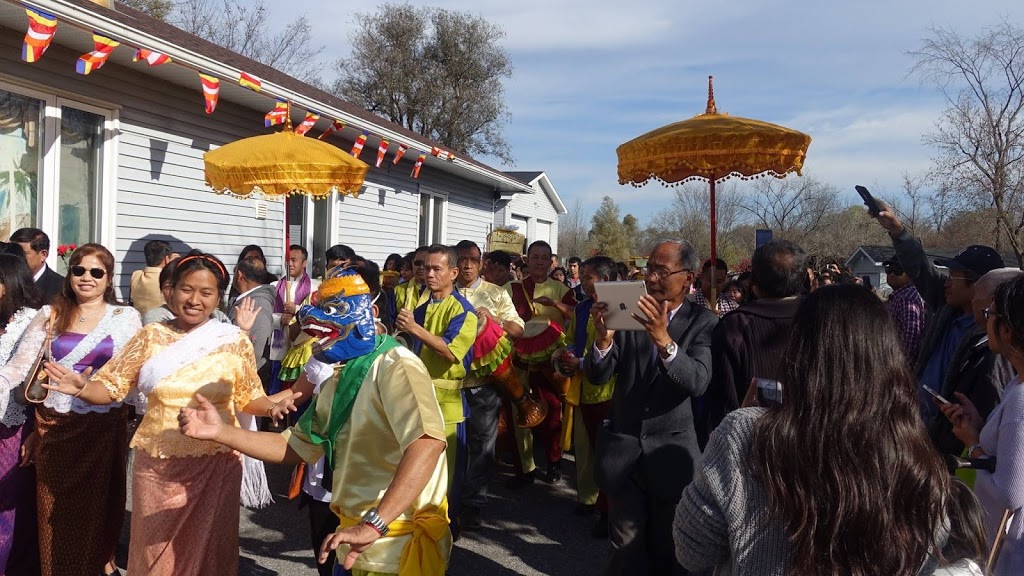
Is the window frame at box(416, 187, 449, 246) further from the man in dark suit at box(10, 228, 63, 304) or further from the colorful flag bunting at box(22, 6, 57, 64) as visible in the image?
the man in dark suit at box(10, 228, 63, 304)

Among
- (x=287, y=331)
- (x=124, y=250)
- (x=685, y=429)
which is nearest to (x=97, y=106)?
(x=124, y=250)

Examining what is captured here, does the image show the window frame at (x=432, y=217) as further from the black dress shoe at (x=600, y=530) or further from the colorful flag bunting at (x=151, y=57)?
the black dress shoe at (x=600, y=530)

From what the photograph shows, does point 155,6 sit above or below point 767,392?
above

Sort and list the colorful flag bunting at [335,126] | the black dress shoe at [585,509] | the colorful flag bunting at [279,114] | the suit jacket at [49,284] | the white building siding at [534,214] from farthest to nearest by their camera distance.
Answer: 1. the white building siding at [534,214]
2. the colorful flag bunting at [335,126]
3. the colorful flag bunting at [279,114]
4. the black dress shoe at [585,509]
5. the suit jacket at [49,284]

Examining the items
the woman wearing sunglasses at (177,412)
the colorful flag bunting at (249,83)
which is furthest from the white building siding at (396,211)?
the woman wearing sunglasses at (177,412)

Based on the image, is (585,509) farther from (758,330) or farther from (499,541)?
(758,330)

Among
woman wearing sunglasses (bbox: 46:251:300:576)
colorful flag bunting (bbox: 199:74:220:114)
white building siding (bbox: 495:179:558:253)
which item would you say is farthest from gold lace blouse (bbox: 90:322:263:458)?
white building siding (bbox: 495:179:558:253)

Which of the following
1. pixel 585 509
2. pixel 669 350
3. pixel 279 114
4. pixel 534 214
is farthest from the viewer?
pixel 534 214

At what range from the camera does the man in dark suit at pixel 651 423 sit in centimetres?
352

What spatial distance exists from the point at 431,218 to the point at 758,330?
12.4 meters

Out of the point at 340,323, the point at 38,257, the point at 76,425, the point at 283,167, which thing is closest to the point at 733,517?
the point at 340,323

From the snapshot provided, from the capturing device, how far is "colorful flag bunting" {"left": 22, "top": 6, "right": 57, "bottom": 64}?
18.1 ft

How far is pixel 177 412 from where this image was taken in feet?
11.7

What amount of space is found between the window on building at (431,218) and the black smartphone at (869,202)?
11.3 meters
